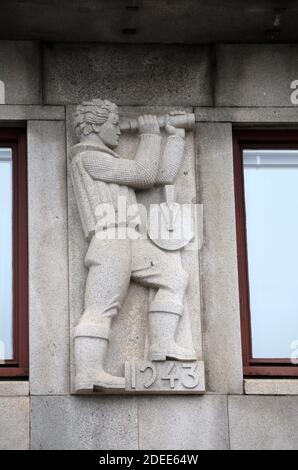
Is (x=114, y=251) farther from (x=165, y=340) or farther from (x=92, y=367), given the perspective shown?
(x=92, y=367)

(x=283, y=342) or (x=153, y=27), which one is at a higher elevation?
(x=153, y=27)

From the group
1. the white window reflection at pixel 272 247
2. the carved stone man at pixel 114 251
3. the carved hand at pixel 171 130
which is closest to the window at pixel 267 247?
the white window reflection at pixel 272 247

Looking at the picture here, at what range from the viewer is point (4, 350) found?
16.2 metres

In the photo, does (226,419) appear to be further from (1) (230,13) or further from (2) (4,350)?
(1) (230,13)

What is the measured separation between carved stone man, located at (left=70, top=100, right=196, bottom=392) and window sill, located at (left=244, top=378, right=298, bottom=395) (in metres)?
0.56

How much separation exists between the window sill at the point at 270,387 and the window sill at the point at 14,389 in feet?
6.11

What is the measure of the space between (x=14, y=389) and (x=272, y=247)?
8.92ft

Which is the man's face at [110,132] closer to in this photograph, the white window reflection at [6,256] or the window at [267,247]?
the white window reflection at [6,256]

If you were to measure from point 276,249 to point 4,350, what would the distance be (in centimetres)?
261

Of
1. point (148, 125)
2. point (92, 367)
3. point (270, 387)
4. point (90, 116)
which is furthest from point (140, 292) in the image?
point (90, 116)

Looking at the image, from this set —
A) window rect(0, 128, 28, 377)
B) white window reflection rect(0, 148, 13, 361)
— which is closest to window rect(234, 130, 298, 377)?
window rect(0, 128, 28, 377)

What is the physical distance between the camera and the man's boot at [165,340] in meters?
15.8

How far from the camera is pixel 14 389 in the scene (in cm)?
1580

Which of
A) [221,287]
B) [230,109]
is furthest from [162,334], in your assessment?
[230,109]
